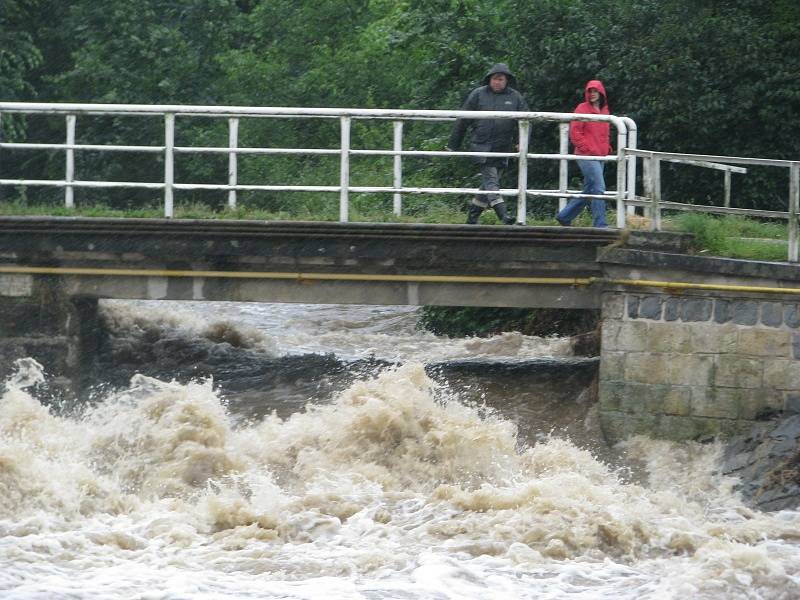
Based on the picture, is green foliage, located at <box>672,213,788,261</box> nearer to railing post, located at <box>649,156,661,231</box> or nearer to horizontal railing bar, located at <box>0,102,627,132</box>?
railing post, located at <box>649,156,661,231</box>

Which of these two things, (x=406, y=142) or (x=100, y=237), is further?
(x=406, y=142)

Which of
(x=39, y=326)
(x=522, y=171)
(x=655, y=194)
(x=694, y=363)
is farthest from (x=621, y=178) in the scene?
(x=39, y=326)

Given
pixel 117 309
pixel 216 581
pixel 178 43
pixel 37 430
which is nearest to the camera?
pixel 216 581

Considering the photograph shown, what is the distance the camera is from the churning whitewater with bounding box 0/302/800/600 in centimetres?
1032

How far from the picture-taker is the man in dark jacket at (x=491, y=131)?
14125mm

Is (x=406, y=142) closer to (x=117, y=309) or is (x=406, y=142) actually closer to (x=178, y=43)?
(x=178, y=43)

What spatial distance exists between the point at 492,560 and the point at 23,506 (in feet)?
12.1

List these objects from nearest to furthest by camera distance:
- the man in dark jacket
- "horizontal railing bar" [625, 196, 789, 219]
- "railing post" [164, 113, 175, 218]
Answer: "horizontal railing bar" [625, 196, 789, 219] → "railing post" [164, 113, 175, 218] → the man in dark jacket

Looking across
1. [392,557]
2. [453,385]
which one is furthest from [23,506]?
[453,385]

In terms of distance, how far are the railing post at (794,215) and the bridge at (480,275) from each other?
0.06ft

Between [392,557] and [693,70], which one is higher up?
[693,70]

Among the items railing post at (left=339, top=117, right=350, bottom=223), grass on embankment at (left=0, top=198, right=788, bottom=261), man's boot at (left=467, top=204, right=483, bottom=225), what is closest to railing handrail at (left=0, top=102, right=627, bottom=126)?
railing post at (left=339, top=117, right=350, bottom=223)

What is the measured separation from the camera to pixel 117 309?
17453mm

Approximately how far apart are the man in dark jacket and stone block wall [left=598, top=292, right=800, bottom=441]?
1519 millimetres
